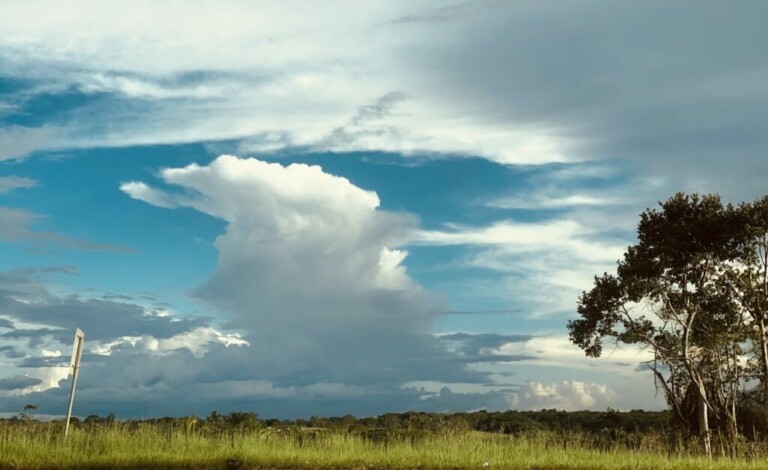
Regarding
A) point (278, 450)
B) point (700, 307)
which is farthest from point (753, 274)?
point (278, 450)

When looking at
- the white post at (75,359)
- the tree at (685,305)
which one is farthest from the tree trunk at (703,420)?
the white post at (75,359)

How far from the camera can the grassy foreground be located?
20.6 m

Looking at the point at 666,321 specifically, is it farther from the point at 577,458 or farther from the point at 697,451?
the point at 577,458

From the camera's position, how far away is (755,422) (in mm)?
33969

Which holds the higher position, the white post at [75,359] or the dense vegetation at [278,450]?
the white post at [75,359]

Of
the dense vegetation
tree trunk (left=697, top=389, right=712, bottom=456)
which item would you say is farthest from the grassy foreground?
tree trunk (left=697, top=389, right=712, bottom=456)

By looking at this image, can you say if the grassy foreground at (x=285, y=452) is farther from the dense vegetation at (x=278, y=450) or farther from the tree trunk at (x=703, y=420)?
the tree trunk at (x=703, y=420)

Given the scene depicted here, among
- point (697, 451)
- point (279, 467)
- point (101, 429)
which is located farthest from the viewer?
point (697, 451)

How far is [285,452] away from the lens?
2095 centimetres

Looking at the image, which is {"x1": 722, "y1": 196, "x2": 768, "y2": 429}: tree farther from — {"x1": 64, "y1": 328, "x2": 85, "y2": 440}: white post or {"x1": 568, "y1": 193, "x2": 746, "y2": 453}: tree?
{"x1": 64, "y1": 328, "x2": 85, "y2": 440}: white post

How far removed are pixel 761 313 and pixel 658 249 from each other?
4559mm

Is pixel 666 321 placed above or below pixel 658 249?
below

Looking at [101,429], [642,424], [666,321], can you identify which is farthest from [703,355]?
[101,429]

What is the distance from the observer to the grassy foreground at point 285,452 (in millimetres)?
20562
